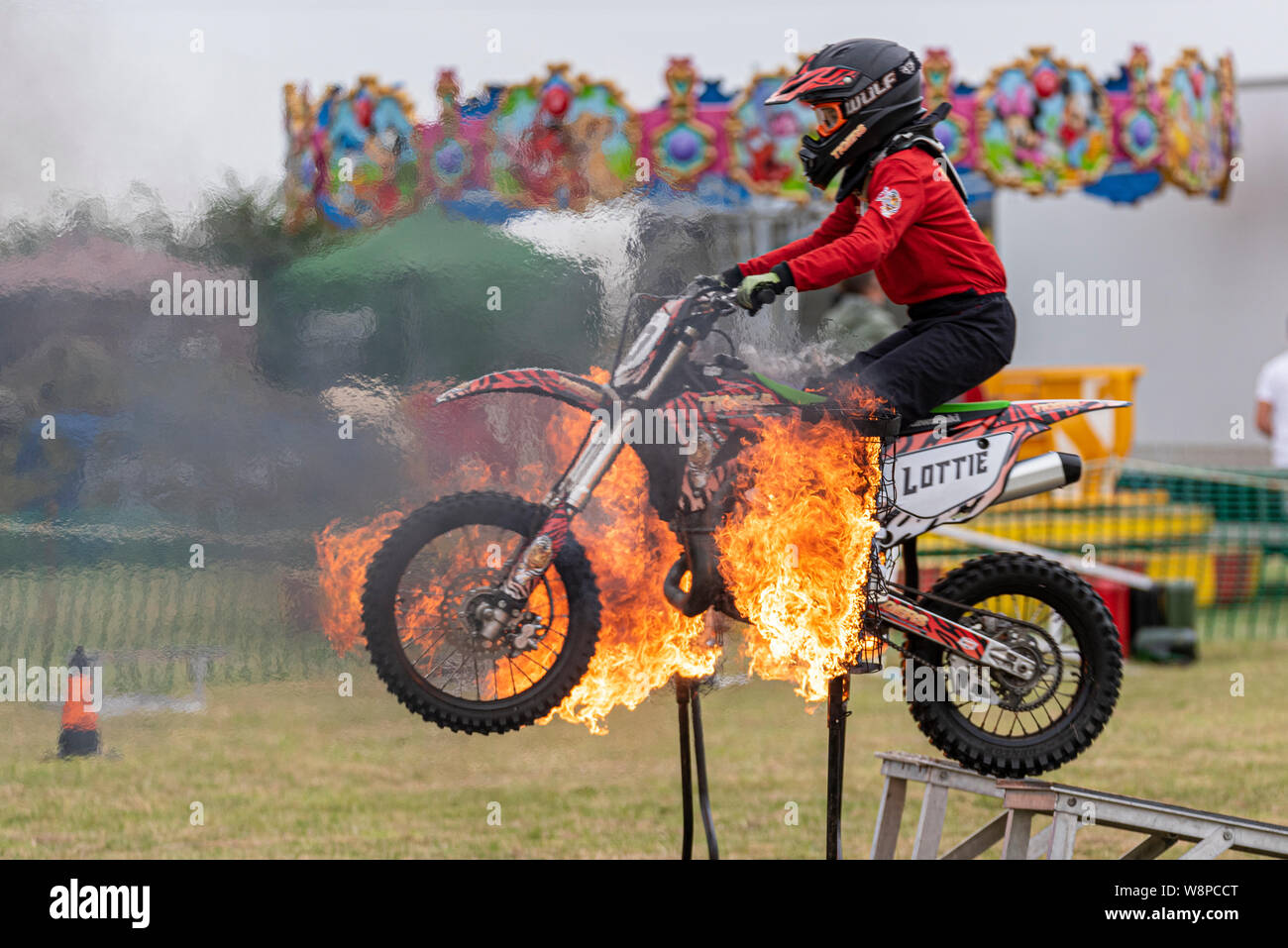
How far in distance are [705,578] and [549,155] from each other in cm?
240

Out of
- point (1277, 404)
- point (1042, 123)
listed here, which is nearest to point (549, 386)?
point (1042, 123)

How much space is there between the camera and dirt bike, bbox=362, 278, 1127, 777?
14.7 ft

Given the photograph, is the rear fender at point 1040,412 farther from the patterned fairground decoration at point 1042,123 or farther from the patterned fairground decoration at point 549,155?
the patterned fairground decoration at point 1042,123

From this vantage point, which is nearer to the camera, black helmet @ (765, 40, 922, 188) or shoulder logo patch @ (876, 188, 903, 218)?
shoulder logo patch @ (876, 188, 903, 218)

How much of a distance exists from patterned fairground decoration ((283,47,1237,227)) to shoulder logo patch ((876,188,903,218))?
0.93 m

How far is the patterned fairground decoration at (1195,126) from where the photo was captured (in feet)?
42.9

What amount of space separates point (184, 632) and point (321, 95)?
7.86 feet

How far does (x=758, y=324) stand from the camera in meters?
4.89

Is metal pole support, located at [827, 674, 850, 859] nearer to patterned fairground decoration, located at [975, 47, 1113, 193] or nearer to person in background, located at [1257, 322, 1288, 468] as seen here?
person in background, located at [1257, 322, 1288, 468]

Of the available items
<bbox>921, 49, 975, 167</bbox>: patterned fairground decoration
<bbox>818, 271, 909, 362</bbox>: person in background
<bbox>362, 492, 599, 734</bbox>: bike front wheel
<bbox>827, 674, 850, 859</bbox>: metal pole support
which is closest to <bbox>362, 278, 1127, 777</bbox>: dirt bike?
<bbox>362, 492, 599, 734</bbox>: bike front wheel

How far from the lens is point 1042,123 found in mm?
12391

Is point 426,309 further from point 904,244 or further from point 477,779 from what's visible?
point 477,779
